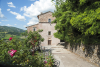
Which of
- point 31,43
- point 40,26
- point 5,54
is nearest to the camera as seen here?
point 5,54

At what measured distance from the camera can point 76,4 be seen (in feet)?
25.5

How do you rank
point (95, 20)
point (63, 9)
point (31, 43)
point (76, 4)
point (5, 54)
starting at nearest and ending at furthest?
1. point (5, 54)
2. point (95, 20)
3. point (76, 4)
4. point (31, 43)
5. point (63, 9)

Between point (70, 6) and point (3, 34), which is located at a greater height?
point (70, 6)

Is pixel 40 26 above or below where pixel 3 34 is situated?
above

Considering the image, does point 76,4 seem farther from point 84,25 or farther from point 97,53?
point 97,53

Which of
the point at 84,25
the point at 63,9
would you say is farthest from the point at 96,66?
the point at 63,9

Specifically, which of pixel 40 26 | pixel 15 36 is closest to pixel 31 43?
pixel 15 36

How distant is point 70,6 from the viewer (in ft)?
27.0

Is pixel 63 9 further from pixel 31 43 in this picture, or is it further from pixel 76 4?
pixel 31 43

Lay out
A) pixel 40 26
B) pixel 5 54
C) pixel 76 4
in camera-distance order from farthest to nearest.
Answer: pixel 40 26, pixel 76 4, pixel 5 54

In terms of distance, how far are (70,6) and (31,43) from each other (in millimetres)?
6098

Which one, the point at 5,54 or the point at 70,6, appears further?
the point at 70,6

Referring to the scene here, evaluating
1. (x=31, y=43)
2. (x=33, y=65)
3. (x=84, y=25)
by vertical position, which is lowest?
(x=33, y=65)

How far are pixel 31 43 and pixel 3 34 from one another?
4.38 metres
